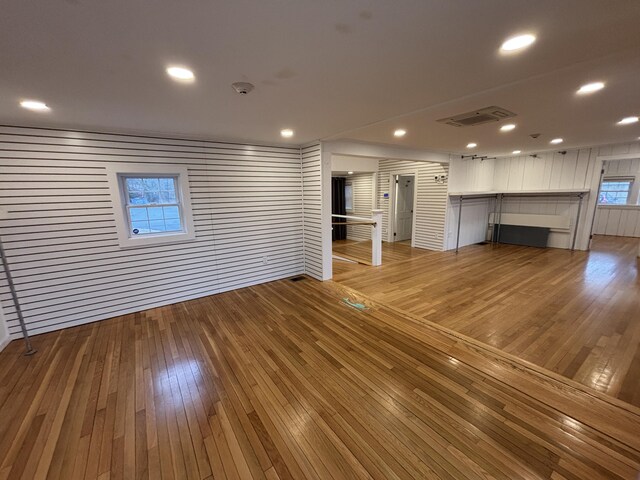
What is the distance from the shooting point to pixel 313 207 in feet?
15.6

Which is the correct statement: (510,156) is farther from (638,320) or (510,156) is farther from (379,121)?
(379,121)

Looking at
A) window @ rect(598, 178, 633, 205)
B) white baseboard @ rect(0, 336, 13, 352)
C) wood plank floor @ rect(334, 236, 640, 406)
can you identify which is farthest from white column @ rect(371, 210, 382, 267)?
window @ rect(598, 178, 633, 205)

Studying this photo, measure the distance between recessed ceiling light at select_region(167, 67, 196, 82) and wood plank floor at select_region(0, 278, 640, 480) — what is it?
255cm

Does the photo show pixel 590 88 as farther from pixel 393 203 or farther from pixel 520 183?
pixel 520 183

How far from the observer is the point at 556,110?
2.93 metres

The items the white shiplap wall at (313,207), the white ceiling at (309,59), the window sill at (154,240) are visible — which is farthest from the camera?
the white shiplap wall at (313,207)

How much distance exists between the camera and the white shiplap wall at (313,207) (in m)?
4.52

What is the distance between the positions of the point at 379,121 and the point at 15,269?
4.80 metres

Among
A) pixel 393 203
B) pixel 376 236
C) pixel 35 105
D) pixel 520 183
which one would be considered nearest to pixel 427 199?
pixel 393 203

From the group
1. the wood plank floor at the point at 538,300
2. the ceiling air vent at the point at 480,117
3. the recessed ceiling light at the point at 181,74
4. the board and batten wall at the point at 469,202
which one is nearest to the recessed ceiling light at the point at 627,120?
the ceiling air vent at the point at 480,117

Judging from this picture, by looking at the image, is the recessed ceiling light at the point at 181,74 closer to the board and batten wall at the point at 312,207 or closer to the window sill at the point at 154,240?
the window sill at the point at 154,240

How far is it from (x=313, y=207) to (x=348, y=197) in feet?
14.9

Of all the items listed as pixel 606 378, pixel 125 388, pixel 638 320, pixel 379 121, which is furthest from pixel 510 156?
pixel 125 388

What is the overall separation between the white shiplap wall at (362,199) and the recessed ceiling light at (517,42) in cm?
651
